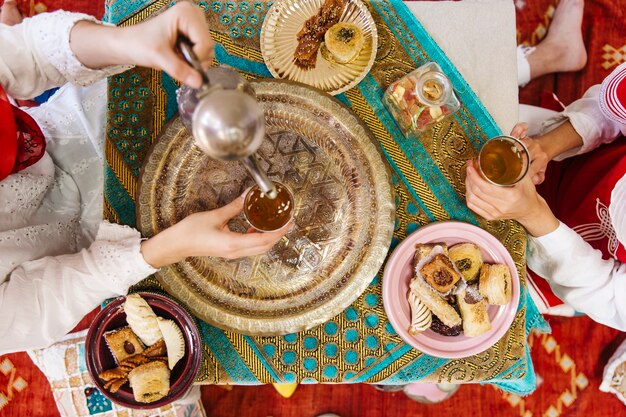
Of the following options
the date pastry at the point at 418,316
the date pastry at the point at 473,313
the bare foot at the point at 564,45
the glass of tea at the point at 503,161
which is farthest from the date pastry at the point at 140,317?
the bare foot at the point at 564,45

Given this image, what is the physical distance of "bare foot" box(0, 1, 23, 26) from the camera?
198 cm

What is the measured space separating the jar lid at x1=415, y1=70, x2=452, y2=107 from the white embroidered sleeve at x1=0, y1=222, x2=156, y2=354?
0.78 metres

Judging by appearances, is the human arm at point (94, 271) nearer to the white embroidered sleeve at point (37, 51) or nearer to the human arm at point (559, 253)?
the white embroidered sleeve at point (37, 51)

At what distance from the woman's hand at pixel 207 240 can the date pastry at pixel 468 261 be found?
439 mm

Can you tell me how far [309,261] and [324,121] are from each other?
36 cm

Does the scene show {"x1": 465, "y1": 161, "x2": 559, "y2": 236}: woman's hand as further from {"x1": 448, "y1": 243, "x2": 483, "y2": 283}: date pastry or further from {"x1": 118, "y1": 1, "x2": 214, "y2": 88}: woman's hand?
{"x1": 118, "y1": 1, "x2": 214, "y2": 88}: woman's hand

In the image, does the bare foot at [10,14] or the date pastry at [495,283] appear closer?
the date pastry at [495,283]

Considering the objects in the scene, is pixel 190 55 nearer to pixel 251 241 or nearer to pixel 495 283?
pixel 251 241

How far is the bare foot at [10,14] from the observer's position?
198 cm

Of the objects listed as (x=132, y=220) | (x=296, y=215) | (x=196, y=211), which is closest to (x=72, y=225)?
(x=132, y=220)

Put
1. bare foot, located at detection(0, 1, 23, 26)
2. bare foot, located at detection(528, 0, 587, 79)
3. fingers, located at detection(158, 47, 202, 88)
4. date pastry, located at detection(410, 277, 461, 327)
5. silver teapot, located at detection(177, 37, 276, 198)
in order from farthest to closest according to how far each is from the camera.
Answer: bare foot, located at detection(528, 0, 587, 79), bare foot, located at detection(0, 1, 23, 26), date pastry, located at detection(410, 277, 461, 327), fingers, located at detection(158, 47, 202, 88), silver teapot, located at detection(177, 37, 276, 198)

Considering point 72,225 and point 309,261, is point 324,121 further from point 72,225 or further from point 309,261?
point 72,225

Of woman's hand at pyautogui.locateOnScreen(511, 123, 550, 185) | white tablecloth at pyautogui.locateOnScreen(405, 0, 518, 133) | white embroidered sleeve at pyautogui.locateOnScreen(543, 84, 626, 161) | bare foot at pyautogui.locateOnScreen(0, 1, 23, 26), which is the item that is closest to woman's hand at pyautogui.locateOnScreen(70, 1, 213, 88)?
white tablecloth at pyautogui.locateOnScreen(405, 0, 518, 133)

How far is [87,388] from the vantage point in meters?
1.61
